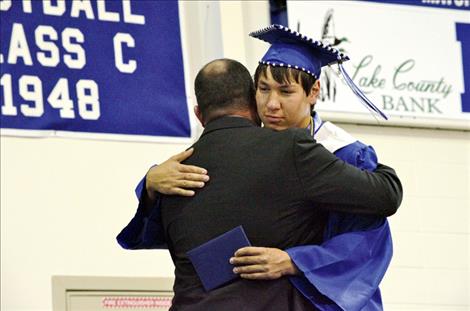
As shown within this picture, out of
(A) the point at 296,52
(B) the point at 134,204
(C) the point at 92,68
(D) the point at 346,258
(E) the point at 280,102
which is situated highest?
(C) the point at 92,68

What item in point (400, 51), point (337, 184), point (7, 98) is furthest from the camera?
point (400, 51)

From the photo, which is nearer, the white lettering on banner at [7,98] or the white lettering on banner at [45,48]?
the white lettering on banner at [7,98]

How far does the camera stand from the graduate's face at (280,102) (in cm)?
318

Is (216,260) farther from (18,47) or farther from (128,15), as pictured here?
(128,15)

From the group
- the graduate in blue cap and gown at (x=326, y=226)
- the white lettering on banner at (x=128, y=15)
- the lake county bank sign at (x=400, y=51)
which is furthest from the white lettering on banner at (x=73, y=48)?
the graduate in blue cap and gown at (x=326, y=226)

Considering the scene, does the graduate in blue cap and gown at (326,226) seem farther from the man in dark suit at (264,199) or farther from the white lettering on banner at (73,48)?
the white lettering on banner at (73,48)

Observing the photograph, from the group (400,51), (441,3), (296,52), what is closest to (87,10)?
(400,51)

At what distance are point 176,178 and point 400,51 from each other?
3071mm

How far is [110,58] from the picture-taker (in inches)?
220

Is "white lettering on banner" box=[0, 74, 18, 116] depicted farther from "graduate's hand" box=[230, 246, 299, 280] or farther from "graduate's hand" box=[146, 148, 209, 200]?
"graduate's hand" box=[230, 246, 299, 280]

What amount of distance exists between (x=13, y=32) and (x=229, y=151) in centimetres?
257

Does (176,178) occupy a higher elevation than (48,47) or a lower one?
lower

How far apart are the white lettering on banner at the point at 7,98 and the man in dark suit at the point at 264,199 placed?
239 cm

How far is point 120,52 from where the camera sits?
5621mm
